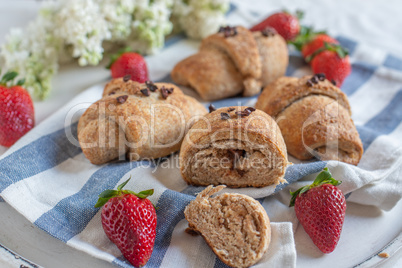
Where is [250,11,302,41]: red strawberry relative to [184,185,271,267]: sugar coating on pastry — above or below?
above

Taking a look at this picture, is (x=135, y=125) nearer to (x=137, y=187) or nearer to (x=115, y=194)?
(x=137, y=187)

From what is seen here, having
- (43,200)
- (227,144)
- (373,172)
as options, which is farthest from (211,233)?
(373,172)

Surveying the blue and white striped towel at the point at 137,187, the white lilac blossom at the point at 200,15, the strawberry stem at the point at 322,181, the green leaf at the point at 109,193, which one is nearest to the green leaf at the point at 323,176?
the strawberry stem at the point at 322,181

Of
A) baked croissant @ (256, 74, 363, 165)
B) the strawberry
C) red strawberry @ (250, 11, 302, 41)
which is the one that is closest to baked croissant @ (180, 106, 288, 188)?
baked croissant @ (256, 74, 363, 165)

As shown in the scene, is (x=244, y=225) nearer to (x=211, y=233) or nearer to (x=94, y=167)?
(x=211, y=233)

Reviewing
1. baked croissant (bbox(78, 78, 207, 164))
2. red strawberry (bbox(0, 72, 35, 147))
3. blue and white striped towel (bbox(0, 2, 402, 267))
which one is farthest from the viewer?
red strawberry (bbox(0, 72, 35, 147))

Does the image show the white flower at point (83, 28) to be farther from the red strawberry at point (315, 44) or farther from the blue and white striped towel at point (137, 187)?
the red strawberry at point (315, 44)

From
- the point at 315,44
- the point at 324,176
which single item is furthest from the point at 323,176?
the point at 315,44

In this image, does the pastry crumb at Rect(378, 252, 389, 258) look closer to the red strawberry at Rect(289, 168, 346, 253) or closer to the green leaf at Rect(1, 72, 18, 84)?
the red strawberry at Rect(289, 168, 346, 253)
